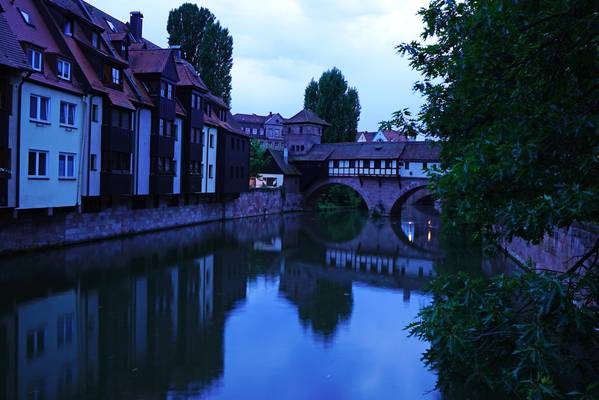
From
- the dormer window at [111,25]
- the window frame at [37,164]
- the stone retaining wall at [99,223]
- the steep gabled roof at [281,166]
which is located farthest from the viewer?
the steep gabled roof at [281,166]

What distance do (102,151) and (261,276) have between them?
11.0 meters

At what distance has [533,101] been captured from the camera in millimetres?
6465

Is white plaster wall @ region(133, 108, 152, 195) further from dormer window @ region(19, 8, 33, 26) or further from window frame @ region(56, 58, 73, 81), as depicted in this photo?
dormer window @ region(19, 8, 33, 26)

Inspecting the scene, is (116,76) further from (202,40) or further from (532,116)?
(532,116)

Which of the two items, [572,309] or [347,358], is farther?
[347,358]

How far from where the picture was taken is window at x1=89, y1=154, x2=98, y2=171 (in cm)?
2620

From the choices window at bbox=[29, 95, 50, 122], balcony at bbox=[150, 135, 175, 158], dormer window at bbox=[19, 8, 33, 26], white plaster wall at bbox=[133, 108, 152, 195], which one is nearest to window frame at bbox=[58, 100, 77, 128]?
window at bbox=[29, 95, 50, 122]

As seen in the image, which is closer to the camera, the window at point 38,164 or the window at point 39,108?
the window at point 39,108

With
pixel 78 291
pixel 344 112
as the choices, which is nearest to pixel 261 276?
pixel 78 291

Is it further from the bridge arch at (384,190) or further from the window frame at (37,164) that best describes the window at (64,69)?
the bridge arch at (384,190)

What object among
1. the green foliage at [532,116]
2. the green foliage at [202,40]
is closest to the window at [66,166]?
the green foliage at [532,116]

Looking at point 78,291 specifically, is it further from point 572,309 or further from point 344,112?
point 344,112

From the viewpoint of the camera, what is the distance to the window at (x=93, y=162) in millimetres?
26203

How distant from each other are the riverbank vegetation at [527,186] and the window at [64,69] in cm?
2153
